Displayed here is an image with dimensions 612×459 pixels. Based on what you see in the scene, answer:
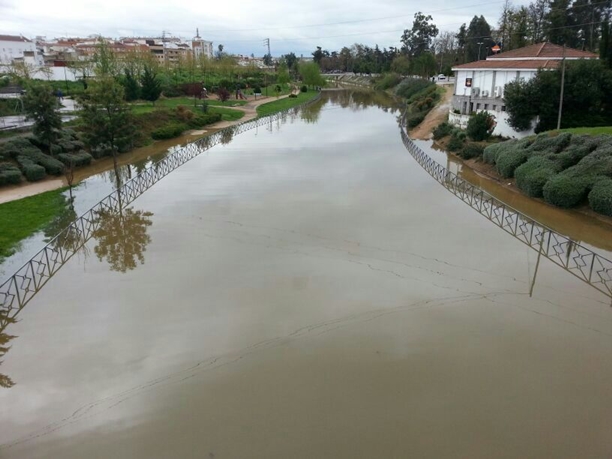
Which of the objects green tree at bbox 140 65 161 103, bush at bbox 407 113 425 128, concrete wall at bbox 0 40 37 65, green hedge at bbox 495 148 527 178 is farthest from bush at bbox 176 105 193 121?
concrete wall at bbox 0 40 37 65

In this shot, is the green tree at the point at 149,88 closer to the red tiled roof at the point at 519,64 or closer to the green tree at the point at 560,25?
the red tiled roof at the point at 519,64

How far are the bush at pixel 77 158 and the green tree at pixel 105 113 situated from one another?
1753mm

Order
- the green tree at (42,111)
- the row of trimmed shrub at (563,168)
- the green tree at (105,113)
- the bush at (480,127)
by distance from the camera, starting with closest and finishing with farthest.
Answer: the row of trimmed shrub at (563,168)
the green tree at (105,113)
the green tree at (42,111)
the bush at (480,127)

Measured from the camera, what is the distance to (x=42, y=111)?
24.9 meters

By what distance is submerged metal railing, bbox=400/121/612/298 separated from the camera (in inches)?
537

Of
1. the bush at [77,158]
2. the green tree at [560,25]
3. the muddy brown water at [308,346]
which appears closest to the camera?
the muddy brown water at [308,346]

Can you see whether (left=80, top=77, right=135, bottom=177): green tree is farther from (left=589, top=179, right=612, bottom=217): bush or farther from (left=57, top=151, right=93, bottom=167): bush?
(left=589, top=179, right=612, bottom=217): bush

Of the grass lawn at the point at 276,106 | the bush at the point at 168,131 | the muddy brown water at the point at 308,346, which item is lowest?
the muddy brown water at the point at 308,346

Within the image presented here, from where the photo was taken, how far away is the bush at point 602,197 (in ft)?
58.1

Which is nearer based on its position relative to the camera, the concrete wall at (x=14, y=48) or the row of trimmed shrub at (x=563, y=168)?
the row of trimmed shrub at (x=563, y=168)

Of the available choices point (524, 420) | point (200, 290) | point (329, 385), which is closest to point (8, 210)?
point (200, 290)

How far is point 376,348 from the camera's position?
33.6ft

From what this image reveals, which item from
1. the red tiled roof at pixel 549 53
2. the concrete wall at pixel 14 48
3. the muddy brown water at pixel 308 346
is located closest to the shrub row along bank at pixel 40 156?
the muddy brown water at pixel 308 346

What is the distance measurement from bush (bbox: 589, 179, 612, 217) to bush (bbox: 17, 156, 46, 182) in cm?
2423
